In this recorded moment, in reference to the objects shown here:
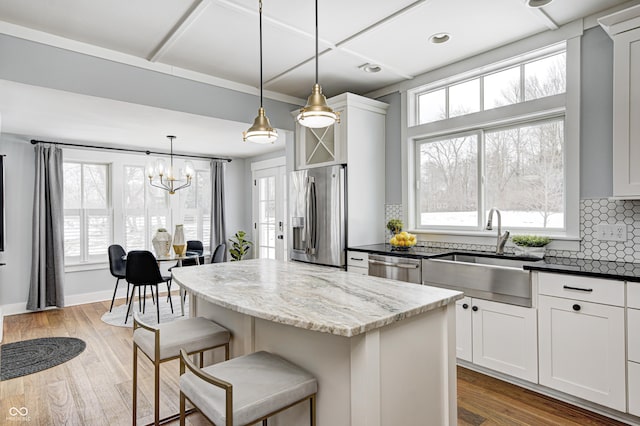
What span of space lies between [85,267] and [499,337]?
5.52m

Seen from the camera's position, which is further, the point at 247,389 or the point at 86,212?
the point at 86,212

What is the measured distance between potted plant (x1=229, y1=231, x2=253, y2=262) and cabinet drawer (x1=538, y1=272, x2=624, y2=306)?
5.12 meters

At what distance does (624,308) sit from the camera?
2.12 meters

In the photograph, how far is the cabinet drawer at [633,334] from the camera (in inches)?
82.0

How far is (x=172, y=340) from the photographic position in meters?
1.95

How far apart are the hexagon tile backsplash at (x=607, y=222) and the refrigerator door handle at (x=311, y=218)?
85.4 inches

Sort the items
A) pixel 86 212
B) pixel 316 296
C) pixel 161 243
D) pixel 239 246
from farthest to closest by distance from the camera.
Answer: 1. pixel 239 246
2. pixel 86 212
3. pixel 161 243
4. pixel 316 296

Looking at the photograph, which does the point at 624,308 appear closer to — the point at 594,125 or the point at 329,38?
the point at 594,125

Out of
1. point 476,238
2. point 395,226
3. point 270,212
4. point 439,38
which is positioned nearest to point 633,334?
point 476,238

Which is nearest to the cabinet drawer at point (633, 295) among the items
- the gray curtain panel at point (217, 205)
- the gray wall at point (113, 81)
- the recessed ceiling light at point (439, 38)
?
the recessed ceiling light at point (439, 38)

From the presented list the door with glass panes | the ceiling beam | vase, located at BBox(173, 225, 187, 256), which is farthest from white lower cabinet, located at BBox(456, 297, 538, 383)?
the door with glass panes

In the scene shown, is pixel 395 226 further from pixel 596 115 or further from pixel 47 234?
pixel 47 234

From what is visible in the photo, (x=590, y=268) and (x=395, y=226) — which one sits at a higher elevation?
(x=395, y=226)

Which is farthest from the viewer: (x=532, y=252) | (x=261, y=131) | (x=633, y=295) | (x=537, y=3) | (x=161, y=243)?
(x=161, y=243)
